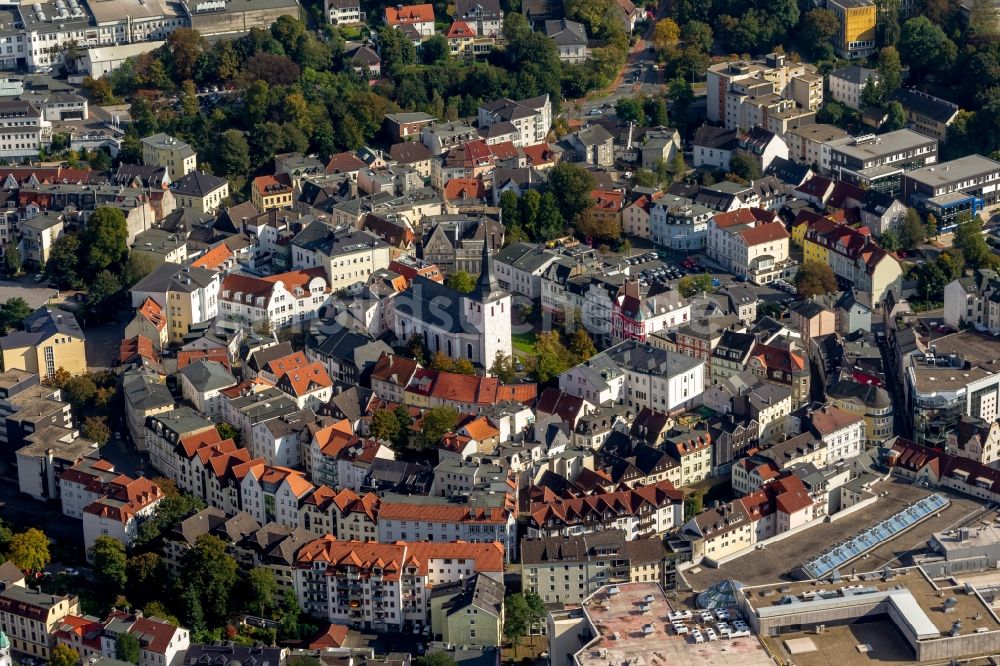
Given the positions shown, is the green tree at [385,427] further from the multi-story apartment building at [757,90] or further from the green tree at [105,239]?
the multi-story apartment building at [757,90]

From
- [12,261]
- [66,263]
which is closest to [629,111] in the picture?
[66,263]

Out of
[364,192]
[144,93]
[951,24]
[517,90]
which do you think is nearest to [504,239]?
[364,192]

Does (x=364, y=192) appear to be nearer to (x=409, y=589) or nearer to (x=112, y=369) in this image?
(x=112, y=369)

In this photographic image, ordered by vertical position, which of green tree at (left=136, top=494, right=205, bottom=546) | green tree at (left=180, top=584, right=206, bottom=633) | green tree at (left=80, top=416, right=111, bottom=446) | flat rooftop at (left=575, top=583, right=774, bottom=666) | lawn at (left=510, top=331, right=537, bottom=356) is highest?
lawn at (left=510, top=331, right=537, bottom=356)

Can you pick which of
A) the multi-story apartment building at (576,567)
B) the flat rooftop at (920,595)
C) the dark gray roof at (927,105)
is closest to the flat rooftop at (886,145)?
the dark gray roof at (927,105)

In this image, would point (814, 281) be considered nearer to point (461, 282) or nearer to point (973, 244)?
point (973, 244)

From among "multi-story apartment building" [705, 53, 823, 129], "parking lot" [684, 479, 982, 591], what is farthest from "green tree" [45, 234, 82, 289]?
"multi-story apartment building" [705, 53, 823, 129]

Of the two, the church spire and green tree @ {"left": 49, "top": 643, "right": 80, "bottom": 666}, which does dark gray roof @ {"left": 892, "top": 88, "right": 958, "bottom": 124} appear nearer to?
the church spire
